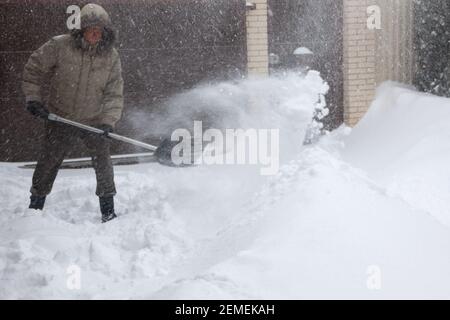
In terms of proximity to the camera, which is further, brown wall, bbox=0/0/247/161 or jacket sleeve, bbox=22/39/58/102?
brown wall, bbox=0/0/247/161

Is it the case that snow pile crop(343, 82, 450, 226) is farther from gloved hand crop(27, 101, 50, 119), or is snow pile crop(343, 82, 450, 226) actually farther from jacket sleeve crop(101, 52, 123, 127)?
gloved hand crop(27, 101, 50, 119)

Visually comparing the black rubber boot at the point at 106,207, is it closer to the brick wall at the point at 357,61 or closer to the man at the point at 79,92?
the man at the point at 79,92

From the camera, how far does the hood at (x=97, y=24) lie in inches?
189

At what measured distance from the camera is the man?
4879 mm

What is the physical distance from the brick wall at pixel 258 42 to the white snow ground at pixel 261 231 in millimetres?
1843

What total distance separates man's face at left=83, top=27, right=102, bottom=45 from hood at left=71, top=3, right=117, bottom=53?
37mm

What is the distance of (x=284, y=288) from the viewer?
2764 mm

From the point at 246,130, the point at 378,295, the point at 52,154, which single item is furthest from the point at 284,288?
the point at 246,130

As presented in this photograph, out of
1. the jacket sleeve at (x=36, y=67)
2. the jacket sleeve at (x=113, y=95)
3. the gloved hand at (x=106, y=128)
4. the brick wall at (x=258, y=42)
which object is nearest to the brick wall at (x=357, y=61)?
the brick wall at (x=258, y=42)

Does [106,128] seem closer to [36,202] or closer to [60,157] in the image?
[60,157]

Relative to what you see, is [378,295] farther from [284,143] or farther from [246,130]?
[246,130]

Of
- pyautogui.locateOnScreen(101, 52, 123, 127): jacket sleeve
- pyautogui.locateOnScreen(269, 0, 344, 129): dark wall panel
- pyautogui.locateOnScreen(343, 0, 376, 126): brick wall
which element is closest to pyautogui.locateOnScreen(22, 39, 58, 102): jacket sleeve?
pyautogui.locateOnScreen(101, 52, 123, 127): jacket sleeve

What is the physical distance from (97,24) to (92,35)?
0.13 m

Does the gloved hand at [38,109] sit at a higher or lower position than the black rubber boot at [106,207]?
higher
